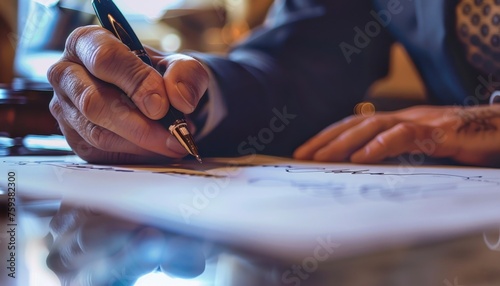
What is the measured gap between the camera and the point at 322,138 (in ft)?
Answer: 1.42

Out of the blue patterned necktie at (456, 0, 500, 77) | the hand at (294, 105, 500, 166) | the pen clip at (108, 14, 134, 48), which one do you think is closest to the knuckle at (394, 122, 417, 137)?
the hand at (294, 105, 500, 166)

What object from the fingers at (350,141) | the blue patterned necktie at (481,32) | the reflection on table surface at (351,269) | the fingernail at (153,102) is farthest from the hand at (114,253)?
the blue patterned necktie at (481,32)

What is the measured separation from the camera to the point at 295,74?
1.72 ft

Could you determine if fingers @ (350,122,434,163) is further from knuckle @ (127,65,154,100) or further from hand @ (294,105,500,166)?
knuckle @ (127,65,154,100)

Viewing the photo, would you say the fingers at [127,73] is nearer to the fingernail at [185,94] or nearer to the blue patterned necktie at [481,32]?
the fingernail at [185,94]

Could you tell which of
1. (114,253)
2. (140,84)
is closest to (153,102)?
(140,84)

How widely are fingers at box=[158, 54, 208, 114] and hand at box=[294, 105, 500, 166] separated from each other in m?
0.12

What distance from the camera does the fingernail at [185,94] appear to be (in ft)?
1.07

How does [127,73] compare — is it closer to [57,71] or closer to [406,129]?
[57,71]

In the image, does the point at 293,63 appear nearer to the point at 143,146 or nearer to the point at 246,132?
the point at 246,132

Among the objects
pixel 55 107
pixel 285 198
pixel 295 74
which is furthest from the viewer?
pixel 295 74

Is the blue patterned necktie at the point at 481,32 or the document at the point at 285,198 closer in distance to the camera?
the document at the point at 285,198

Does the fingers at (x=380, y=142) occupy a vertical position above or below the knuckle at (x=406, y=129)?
below

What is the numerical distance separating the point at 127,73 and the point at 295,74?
0.79ft
